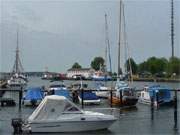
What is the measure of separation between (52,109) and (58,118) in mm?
796

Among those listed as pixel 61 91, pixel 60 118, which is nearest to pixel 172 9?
pixel 61 91

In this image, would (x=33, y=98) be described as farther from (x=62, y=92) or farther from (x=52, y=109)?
(x=52, y=109)

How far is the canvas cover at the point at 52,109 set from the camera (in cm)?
3591

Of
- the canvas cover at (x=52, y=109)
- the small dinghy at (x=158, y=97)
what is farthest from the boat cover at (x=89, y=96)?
the canvas cover at (x=52, y=109)

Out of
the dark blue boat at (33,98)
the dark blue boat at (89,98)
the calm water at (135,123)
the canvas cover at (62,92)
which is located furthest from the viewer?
the canvas cover at (62,92)

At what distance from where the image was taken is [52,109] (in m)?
36.1

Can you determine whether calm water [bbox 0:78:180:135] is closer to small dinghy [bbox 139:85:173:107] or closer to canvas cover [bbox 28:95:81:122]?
canvas cover [bbox 28:95:81:122]

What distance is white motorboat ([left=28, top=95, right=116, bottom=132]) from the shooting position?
35.9m

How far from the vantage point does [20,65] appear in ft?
475

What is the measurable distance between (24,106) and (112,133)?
1106 inches

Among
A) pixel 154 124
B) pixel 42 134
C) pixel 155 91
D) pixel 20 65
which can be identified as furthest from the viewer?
pixel 20 65

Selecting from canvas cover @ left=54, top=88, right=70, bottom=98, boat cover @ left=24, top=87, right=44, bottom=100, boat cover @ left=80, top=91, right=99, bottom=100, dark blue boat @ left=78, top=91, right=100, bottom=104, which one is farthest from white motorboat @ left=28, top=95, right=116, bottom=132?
canvas cover @ left=54, top=88, right=70, bottom=98

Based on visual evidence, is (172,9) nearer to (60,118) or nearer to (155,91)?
(155,91)

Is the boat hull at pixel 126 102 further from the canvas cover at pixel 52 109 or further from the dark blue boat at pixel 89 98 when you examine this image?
the canvas cover at pixel 52 109
